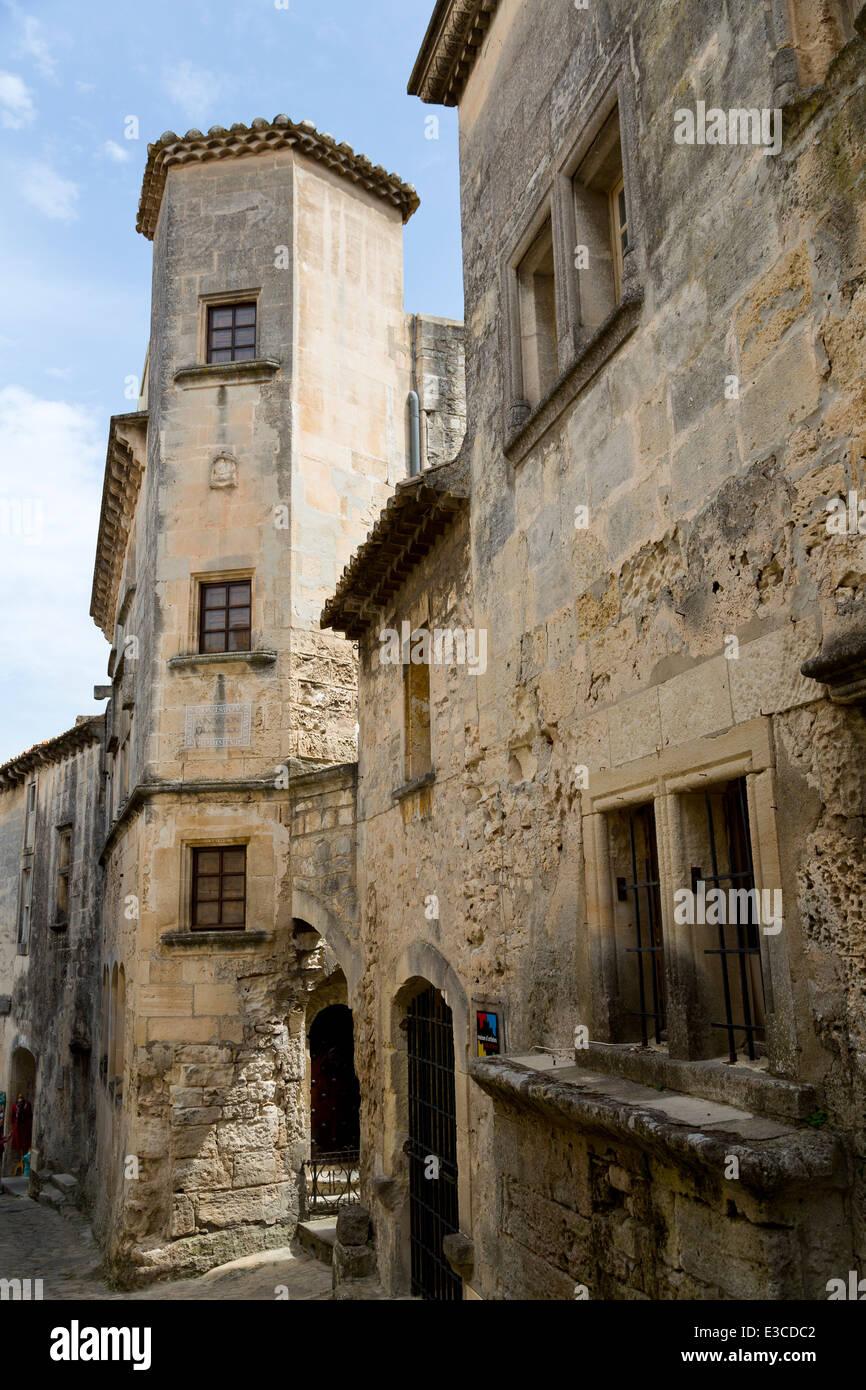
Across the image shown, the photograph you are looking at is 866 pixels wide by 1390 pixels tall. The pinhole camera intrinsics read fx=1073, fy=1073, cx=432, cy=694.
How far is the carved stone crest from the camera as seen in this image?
1262cm

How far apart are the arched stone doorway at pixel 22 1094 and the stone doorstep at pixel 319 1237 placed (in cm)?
1292

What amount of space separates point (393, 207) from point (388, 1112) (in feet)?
37.3

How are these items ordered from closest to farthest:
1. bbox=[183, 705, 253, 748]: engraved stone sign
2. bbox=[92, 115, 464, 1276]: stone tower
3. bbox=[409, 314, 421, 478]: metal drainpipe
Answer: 1. bbox=[92, 115, 464, 1276]: stone tower
2. bbox=[183, 705, 253, 748]: engraved stone sign
3. bbox=[409, 314, 421, 478]: metal drainpipe

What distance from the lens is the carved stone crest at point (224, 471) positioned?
12617mm

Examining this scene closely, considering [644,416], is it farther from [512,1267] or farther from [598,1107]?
[512,1267]

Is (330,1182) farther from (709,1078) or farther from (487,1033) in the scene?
(709,1078)

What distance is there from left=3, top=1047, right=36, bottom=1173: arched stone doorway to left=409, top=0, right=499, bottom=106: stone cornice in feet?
66.7

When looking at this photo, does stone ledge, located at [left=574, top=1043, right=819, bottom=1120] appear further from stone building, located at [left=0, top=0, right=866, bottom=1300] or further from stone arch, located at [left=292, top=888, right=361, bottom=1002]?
stone arch, located at [left=292, top=888, right=361, bottom=1002]

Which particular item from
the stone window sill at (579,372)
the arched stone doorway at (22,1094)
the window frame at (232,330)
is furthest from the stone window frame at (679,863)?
the arched stone doorway at (22,1094)

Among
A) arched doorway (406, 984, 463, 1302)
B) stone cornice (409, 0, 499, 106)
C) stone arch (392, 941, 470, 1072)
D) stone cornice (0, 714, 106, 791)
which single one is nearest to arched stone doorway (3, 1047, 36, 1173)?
stone cornice (0, 714, 106, 791)

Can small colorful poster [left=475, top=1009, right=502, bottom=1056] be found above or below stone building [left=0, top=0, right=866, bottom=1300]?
below

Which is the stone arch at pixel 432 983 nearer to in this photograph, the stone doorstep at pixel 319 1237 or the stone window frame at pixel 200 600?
the stone doorstep at pixel 319 1237

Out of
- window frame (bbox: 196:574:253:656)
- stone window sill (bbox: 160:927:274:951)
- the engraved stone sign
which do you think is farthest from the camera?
window frame (bbox: 196:574:253:656)

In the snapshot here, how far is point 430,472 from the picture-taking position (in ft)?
23.8
